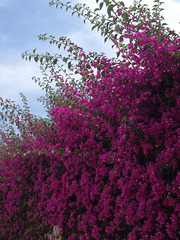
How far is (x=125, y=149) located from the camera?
389cm

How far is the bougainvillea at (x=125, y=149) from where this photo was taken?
3.50 m

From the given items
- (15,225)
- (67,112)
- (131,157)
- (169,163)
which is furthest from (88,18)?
(15,225)

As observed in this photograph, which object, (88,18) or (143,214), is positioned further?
(88,18)

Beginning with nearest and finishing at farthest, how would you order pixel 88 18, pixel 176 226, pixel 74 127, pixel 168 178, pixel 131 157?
pixel 176 226 < pixel 168 178 < pixel 131 157 < pixel 88 18 < pixel 74 127

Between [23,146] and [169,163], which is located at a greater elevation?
[23,146]

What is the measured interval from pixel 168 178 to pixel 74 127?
77.9 inches

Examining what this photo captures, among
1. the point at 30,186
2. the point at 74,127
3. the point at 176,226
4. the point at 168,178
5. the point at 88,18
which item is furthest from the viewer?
the point at 30,186

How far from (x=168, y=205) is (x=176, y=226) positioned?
24 centimetres

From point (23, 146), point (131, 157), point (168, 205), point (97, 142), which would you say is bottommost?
point (168, 205)

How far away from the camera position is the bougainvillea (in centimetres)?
350

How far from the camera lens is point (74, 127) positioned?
16.3 feet

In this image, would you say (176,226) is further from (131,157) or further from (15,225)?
(15,225)


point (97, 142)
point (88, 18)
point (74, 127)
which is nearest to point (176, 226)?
point (97, 142)

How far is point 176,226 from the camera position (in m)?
3.28
